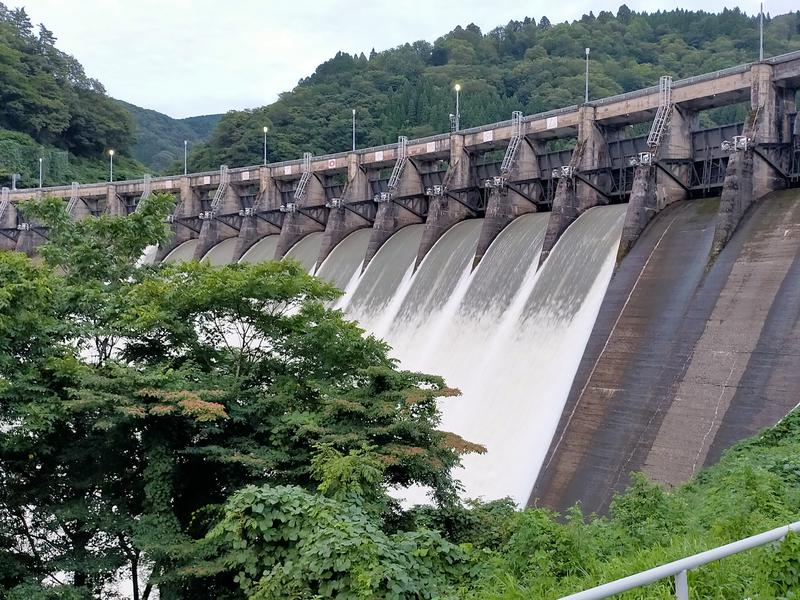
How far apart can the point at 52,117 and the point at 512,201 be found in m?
72.2

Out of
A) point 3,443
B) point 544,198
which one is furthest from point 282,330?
point 544,198

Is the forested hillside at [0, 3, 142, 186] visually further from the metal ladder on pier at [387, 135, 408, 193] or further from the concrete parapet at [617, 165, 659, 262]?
the concrete parapet at [617, 165, 659, 262]

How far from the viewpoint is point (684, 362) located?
17609 millimetres

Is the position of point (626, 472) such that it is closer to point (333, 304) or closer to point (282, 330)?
point (282, 330)

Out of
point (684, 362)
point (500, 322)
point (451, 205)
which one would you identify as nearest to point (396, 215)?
point (451, 205)

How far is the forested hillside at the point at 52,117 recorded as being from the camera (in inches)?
3194

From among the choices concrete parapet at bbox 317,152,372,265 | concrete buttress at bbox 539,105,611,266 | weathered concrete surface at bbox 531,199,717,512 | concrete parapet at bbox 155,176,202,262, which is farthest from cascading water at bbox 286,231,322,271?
weathered concrete surface at bbox 531,199,717,512

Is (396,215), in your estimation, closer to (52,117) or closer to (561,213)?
(561,213)

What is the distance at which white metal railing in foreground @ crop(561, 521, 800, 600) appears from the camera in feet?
14.1

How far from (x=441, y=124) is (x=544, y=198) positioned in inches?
2022

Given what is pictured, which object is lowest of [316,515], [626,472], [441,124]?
[626,472]

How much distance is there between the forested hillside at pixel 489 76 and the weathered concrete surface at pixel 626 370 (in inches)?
2126

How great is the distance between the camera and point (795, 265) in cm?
1759

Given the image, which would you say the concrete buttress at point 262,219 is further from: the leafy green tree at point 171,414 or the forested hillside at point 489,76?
the forested hillside at point 489,76
